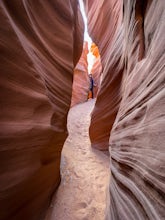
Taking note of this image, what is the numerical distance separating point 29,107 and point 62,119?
1.98 feet

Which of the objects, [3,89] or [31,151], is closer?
[3,89]

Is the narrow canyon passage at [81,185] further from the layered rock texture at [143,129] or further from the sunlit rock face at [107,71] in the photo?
the layered rock texture at [143,129]

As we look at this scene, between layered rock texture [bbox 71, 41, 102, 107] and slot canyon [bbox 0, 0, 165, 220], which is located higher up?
layered rock texture [bbox 71, 41, 102, 107]

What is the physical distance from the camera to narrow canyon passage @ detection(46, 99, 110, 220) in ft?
4.95

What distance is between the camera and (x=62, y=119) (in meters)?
1.77

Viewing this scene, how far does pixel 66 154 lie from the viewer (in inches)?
99.3

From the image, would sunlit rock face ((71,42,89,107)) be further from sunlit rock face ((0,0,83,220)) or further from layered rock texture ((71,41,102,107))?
sunlit rock face ((0,0,83,220))

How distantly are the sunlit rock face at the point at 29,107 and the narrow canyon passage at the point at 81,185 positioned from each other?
128 millimetres

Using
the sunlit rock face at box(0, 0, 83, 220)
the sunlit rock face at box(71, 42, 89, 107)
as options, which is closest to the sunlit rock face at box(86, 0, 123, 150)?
the sunlit rock face at box(0, 0, 83, 220)

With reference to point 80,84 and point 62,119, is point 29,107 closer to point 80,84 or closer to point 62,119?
point 62,119

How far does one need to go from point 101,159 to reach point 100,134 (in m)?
0.35

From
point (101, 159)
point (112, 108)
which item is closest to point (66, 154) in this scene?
point (101, 159)

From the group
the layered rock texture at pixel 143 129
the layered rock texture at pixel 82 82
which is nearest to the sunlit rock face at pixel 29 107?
the layered rock texture at pixel 143 129

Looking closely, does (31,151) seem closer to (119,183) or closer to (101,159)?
(119,183)
